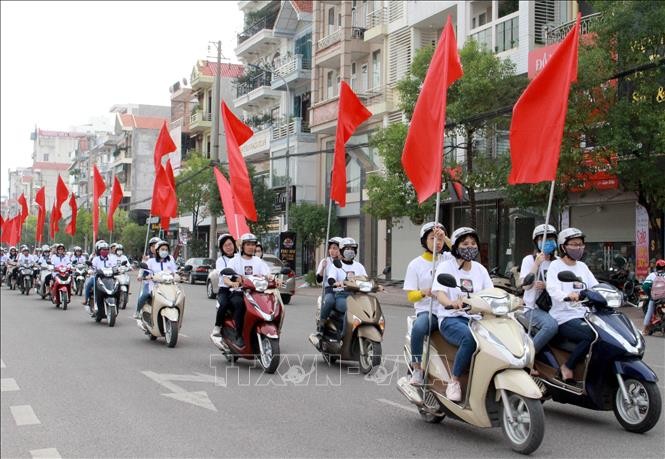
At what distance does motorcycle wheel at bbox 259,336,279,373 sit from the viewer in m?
9.47

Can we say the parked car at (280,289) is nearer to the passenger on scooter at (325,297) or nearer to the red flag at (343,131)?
the red flag at (343,131)

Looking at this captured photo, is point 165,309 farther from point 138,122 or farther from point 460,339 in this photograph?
point 138,122

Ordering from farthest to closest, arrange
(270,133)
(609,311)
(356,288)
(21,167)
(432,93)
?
(21,167), (270,133), (356,288), (432,93), (609,311)

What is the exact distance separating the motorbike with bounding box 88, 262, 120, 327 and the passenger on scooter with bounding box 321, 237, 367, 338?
677 centimetres

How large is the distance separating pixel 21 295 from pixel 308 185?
18.6 m

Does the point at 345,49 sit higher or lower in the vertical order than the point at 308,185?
higher

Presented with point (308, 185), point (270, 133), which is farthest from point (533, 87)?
point (270, 133)

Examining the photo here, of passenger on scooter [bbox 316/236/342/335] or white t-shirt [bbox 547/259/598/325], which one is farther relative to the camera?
passenger on scooter [bbox 316/236/342/335]

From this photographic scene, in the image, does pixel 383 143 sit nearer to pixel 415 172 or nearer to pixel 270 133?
pixel 415 172

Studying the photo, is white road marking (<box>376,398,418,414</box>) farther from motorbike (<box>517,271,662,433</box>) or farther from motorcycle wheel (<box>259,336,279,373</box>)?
motorcycle wheel (<box>259,336,279,373</box>)

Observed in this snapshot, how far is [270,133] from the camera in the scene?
44.7m

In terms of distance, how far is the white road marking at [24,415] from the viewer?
709 cm

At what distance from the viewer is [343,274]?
10352mm

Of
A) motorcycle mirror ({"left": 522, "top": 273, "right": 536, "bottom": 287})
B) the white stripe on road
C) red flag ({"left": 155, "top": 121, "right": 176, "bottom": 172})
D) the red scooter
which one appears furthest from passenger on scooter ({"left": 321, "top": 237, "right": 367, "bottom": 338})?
the red scooter
